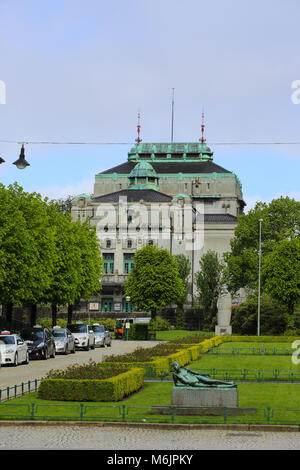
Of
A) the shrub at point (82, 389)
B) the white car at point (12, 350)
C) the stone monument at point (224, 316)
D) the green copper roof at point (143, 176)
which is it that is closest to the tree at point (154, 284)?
the stone monument at point (224, 316)

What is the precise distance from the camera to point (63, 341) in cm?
4750

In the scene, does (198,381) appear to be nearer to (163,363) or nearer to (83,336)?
(163,363)

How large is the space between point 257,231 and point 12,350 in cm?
5589

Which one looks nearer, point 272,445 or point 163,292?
point 272,445

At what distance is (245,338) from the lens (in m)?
67.3

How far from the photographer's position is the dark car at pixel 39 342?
4218 centimetres

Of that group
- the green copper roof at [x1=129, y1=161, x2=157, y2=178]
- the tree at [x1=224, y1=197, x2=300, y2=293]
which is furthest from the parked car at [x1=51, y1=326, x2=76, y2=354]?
the green copper roof at [x1=129, y1=161, x2=157, y2=178]

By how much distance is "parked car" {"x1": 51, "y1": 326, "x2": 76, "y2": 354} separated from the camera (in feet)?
155

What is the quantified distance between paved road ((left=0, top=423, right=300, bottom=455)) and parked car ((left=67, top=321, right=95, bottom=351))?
3442 cm

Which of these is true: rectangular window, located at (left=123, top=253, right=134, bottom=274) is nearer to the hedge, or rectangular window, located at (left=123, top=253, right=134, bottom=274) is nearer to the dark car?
the dark car
